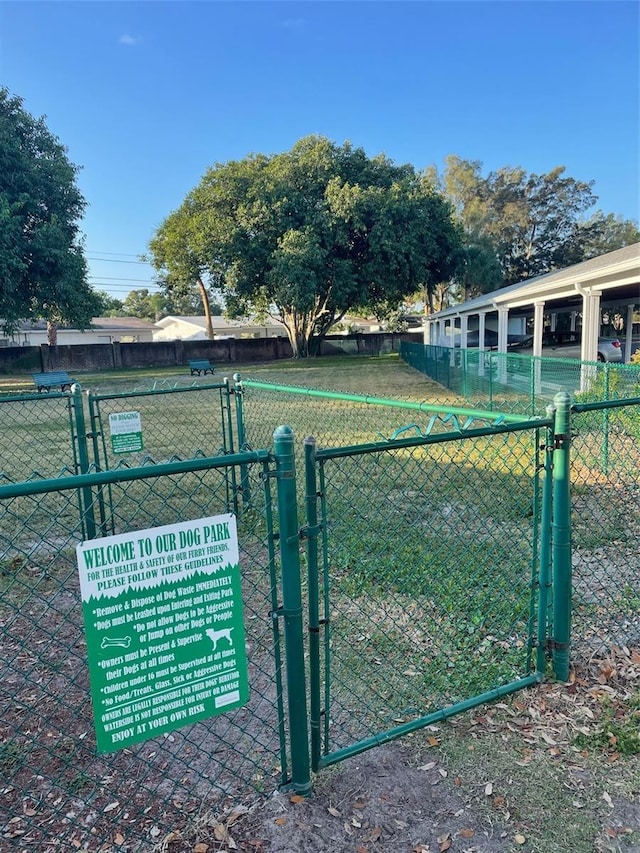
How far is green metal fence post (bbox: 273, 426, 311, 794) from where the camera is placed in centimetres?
198

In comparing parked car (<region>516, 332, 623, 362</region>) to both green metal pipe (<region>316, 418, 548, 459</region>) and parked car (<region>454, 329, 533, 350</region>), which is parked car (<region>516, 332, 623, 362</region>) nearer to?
parked car (<region>454, 329, 533, 350</region>)

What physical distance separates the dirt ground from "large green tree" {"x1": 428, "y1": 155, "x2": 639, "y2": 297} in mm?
47006

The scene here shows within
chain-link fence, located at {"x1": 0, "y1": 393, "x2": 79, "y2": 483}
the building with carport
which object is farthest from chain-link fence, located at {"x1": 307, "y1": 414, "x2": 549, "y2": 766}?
the building with carport

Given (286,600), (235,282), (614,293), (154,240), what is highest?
(154,240)

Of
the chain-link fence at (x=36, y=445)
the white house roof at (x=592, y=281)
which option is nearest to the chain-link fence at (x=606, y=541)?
the chain-link fence at (x=36, y=445)

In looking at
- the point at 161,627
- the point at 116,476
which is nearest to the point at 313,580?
the point at 161,627

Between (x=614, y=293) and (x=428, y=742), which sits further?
(x=614, y=293)

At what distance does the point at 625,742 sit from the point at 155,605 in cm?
213

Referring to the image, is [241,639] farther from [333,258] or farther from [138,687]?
[333,258]

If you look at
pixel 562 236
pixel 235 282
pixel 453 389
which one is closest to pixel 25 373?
pixel 235 282

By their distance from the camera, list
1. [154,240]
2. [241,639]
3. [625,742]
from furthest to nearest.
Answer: [154,240]
[625,742]
[241,639]

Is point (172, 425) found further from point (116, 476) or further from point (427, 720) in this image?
point (116, 476)

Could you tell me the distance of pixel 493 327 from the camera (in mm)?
32031

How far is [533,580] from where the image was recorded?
2.83 meters
